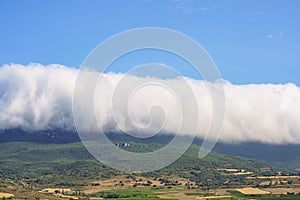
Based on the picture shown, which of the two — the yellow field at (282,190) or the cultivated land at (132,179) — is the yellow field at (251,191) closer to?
the cultivated land at (132,179)

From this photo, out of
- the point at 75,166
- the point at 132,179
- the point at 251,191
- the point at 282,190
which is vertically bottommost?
the point at 282,190

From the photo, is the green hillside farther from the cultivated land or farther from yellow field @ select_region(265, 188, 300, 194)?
yellow field @ select_region(265, 188, 300, 194)

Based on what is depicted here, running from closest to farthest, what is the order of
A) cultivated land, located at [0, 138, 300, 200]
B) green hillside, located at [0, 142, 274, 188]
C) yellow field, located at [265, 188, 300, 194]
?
cultivated land, located at [0, 138, 300, 200] < yellow field, located at [265, 188, 300, 194] < green hillside, located at [0, 142, 274, 188]

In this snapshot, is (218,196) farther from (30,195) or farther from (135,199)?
(30,195)

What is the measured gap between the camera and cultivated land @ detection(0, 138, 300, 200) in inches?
3371

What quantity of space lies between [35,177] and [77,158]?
101 ft

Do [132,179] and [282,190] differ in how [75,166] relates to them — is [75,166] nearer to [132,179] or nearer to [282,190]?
[132,179]

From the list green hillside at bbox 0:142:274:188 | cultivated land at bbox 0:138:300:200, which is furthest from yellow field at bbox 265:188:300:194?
green hillside at bbox 0:142:274:188

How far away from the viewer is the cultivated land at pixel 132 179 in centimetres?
8562

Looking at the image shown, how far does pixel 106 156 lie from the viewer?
107 metres

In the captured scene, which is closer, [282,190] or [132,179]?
[282,190]

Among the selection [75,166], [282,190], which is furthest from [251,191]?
[75,166]

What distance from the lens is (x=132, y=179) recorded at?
109438 mm

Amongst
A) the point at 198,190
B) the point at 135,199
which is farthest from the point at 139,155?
the point at 135,199
